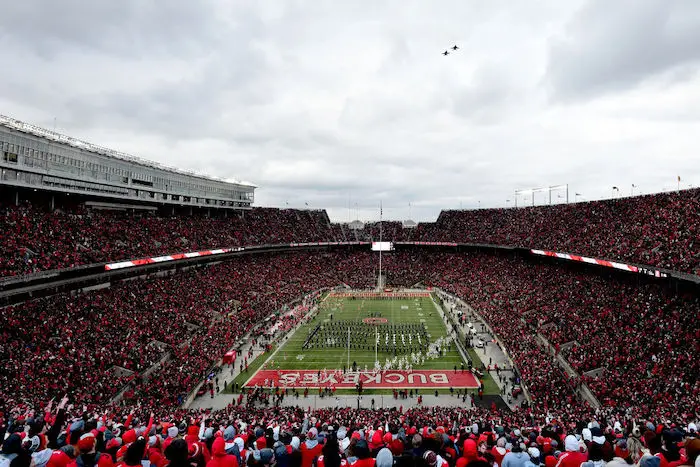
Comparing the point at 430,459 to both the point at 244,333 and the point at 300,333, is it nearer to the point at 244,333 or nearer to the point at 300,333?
the point at 244,333

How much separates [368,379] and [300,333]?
41.2ft

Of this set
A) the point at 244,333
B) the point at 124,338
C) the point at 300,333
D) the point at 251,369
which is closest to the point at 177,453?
the point at 124,338

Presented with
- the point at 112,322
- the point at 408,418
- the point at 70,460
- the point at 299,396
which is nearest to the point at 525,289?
the point at 299,396

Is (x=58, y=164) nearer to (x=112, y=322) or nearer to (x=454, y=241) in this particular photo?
(x=112, y=322)

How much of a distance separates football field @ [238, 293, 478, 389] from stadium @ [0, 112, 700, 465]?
0.21 m

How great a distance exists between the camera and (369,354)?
32.2m

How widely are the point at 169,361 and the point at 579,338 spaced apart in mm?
26958

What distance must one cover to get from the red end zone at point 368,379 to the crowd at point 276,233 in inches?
591

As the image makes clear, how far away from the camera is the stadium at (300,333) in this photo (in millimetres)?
13086

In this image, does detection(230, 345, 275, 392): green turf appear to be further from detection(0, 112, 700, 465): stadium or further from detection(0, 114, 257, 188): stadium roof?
detection(0, 114, 257, 188): stadium roof

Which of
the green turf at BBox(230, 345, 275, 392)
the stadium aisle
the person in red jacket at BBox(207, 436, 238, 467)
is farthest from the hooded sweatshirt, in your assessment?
the green turf at BBox(230, 345, 275, 392)

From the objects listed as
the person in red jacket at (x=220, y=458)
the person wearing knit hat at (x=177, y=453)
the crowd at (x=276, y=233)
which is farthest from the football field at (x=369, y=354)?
the person wearing knit hat at (x=177, y=453)

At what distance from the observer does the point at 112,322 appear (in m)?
28.1

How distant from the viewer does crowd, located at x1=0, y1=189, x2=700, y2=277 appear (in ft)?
90.6
